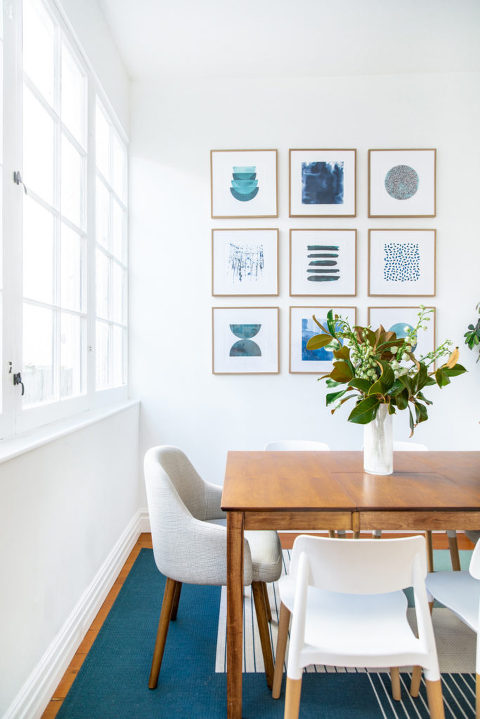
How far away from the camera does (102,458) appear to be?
7.88 ft

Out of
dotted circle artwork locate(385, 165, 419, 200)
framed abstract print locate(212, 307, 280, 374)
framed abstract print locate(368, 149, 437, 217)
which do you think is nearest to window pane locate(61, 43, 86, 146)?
framed abstract print locate(212, 307, 280, 374)

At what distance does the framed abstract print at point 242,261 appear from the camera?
3.20 meters

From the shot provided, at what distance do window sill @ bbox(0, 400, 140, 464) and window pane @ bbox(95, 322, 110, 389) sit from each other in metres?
0.23

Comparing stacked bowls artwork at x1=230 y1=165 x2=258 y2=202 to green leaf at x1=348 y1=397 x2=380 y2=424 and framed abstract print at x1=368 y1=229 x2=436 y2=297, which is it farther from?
green leaf at x1=348 y1=397 x2=380 y2=424

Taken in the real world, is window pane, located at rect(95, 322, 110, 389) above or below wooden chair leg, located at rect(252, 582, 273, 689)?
Answer: above

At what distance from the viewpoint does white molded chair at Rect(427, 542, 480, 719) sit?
56.7 inches

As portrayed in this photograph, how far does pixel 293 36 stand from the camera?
9.10ft

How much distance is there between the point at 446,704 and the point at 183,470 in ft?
4.25

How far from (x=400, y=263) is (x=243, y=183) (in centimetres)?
118

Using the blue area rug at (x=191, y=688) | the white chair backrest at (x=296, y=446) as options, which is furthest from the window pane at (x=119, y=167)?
the blue area rug at (x=191, y=688)

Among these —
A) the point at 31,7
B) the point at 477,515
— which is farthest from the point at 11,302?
the point at 477,515

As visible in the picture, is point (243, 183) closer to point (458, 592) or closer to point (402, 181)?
point (402, 181)

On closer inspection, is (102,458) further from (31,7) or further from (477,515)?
(31,7)

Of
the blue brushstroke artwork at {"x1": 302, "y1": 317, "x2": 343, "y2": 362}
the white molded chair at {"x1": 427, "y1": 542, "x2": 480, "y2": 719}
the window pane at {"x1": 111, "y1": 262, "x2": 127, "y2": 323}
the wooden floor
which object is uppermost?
the window pane at {"x1": 111, "y1": 262, "x2": 127, "y2": 323}
